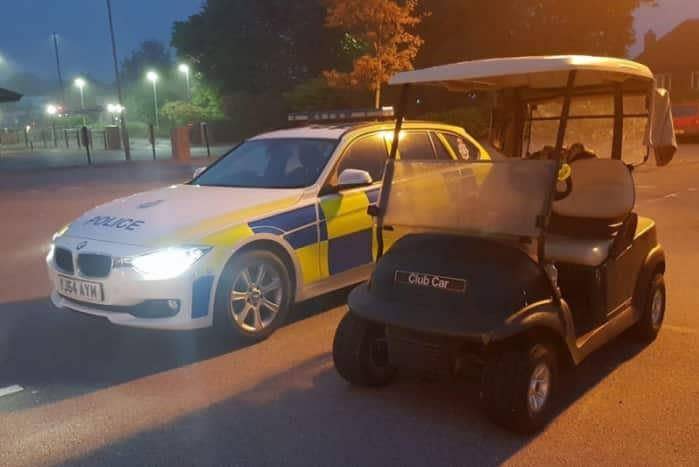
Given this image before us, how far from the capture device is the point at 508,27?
33500 mm

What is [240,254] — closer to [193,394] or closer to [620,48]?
[193,394]

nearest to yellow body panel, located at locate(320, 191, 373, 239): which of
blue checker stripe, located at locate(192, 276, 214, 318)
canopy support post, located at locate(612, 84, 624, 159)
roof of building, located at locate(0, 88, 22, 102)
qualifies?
blue checker stripe, located at locate(192, 276, 214, 318)

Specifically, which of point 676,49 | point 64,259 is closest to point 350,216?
point 64,259

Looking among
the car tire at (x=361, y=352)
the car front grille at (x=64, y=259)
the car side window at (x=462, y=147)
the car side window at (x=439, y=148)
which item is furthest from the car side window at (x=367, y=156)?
the car front grille at (x=64, y=259)

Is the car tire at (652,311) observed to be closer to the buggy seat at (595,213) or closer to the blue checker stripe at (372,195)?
the buggy seat at (595,213)

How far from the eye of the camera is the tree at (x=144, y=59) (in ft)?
364

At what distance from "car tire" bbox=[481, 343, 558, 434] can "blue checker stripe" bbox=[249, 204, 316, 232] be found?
7.08ft

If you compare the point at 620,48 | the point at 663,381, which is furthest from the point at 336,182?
Answer: the point at 620,48

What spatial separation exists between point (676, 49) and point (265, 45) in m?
28.0

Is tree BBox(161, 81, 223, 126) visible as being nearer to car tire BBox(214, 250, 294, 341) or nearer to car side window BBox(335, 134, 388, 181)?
car side window BBox(335, 134, 388, 181)

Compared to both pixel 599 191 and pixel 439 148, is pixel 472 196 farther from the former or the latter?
pixel 439 148

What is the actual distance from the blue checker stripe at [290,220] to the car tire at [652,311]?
2457 mm

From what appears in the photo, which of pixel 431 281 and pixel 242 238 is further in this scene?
pixel 242 238

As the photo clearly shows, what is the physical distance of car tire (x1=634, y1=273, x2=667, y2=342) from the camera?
15.6ft
